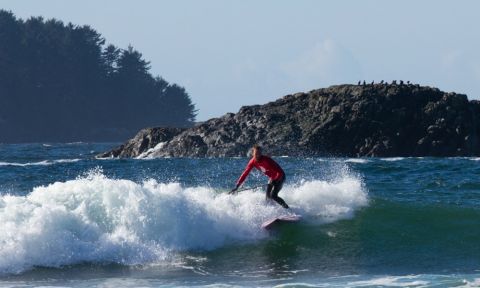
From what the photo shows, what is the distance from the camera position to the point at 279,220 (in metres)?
23.5

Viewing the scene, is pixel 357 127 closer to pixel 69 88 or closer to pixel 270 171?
pixel 270 171

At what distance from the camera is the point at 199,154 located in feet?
179

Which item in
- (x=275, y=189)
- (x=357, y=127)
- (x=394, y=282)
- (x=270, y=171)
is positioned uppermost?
(x=357, y=127)

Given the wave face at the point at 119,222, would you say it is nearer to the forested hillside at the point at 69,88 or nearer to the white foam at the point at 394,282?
the white foam at the point at 394,282

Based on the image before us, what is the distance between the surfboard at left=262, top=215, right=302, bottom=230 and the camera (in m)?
23.3

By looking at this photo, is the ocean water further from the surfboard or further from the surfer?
the surfer

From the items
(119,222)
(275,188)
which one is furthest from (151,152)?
(119,222)

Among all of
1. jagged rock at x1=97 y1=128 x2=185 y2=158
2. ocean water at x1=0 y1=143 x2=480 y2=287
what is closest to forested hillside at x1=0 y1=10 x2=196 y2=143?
jagged rock at x1=97 y1=128 x2=185 y2=158

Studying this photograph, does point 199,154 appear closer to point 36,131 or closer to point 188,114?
point 36,131

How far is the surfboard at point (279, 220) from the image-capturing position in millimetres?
23297

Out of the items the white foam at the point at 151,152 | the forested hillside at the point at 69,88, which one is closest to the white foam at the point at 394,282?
the white foam at the point at 151,152

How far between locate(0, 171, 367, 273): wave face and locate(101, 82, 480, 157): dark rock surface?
2713 centimetres

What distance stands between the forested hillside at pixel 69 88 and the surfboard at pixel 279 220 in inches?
4604

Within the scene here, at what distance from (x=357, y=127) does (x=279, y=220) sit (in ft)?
95.6
